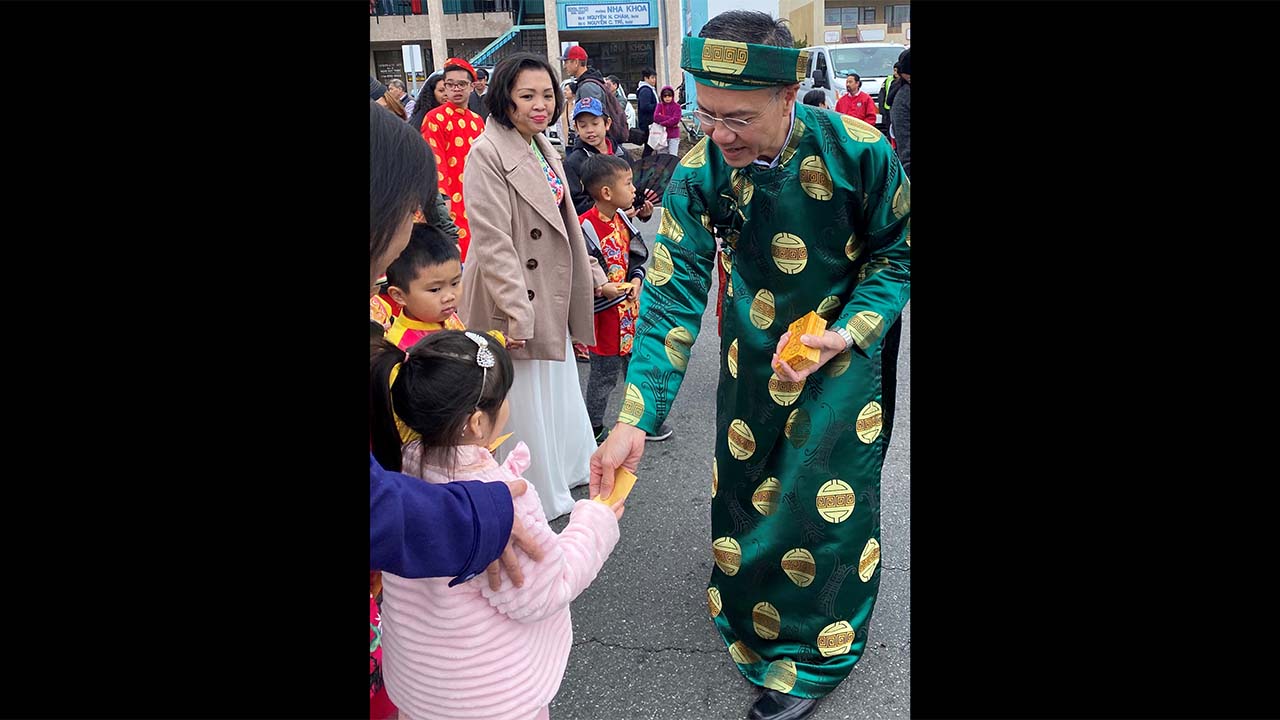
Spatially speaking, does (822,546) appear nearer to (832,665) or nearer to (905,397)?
(832,665)

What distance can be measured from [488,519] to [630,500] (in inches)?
79.7

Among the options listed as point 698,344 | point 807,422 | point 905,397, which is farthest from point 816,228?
point 698,344

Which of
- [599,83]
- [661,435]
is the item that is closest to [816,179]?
[661,435]

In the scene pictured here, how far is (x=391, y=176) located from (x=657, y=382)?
2.83 ft

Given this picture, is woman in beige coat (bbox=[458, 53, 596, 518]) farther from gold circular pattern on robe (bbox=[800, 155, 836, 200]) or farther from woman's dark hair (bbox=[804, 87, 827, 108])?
woman's dark hair (bbox=[804, 87, 827, 108])

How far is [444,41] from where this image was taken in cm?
2620

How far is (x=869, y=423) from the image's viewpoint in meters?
1.91

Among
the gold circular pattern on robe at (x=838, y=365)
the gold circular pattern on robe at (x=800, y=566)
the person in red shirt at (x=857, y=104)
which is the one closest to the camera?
the gold circular pattern on robe at (x=838, y=365)

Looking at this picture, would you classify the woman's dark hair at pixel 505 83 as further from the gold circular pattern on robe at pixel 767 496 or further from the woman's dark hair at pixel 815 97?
the woman's dark hair at pixel 815 97

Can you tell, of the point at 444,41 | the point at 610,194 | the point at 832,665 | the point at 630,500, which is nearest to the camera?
the point at 832,665

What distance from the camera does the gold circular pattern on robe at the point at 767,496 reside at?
1.98 metres

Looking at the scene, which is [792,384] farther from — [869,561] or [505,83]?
[505,83]

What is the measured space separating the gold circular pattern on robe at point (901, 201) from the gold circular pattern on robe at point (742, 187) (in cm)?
29

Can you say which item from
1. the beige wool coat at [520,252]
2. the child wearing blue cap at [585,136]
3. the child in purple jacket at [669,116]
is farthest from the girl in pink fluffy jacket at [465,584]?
the child in purple jacket at [669,116]
